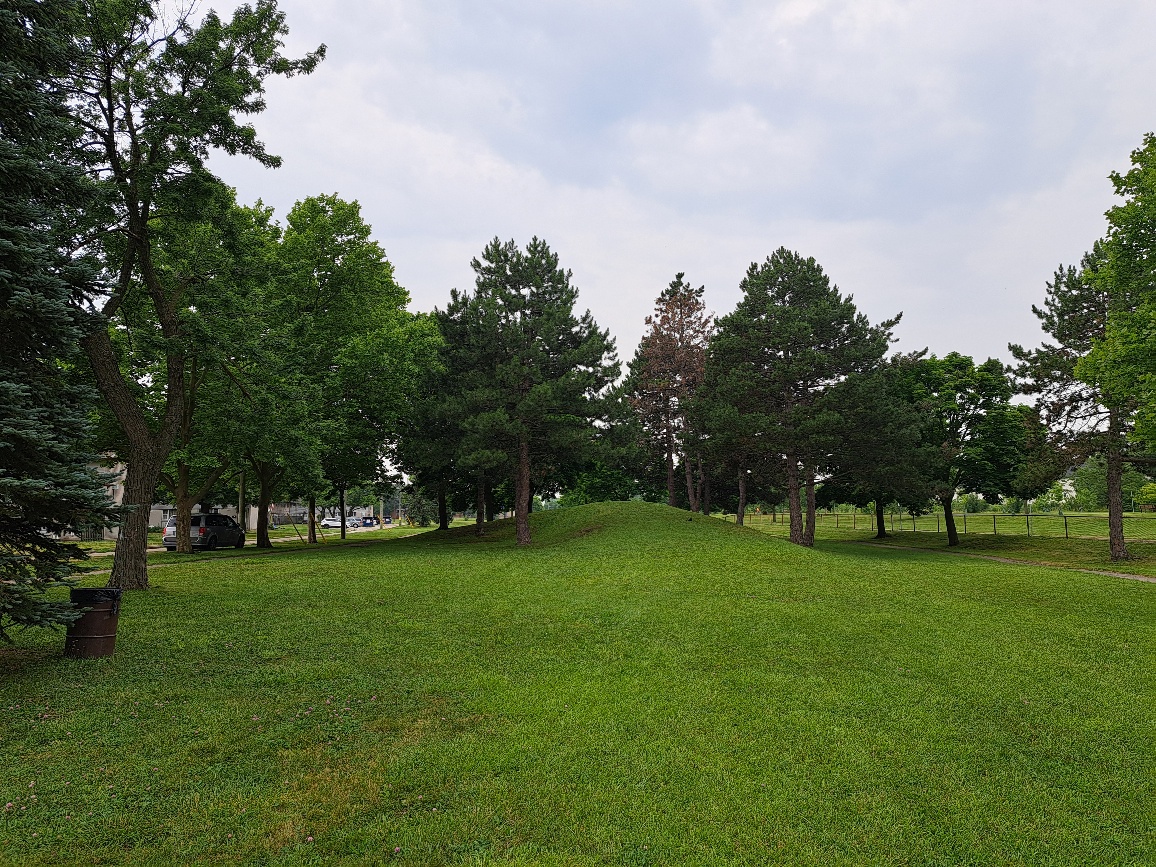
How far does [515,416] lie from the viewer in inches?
964

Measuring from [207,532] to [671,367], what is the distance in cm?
2952

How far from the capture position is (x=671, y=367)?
4044 cm

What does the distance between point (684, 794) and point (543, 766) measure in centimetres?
131

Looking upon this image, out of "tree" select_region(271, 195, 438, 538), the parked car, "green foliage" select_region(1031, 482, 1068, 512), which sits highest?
"tree" select_region(271, 195, 438, 538)

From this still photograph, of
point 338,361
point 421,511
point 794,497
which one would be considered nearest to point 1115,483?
point 794,497

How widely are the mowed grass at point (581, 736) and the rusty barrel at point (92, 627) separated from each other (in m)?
0.30

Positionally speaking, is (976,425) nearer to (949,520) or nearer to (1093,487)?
(949,520)

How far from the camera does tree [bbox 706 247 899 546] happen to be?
26125 mm

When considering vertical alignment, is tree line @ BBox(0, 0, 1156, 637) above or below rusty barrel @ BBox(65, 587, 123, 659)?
Answer: above

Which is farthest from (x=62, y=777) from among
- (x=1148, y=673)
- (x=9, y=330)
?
(x=1148, y=673)

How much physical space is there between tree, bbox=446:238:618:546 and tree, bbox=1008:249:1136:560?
21.4m

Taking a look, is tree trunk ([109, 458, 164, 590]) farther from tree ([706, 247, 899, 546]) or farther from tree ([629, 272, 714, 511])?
tree ([629, 272, 714, 511])

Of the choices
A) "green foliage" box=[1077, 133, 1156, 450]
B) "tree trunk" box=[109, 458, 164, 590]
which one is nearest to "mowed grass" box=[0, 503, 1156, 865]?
"tree trunk" box=[109, 458, 164, 590]

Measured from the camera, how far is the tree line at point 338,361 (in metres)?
7.55
